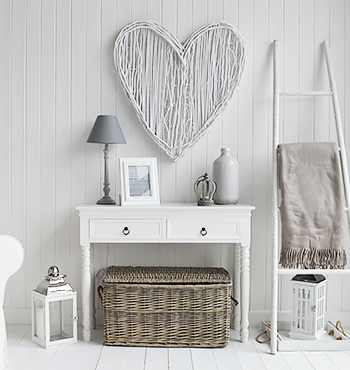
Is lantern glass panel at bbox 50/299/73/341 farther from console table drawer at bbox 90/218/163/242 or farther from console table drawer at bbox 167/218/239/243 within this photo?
console table drawer at bbox 167/218/239/243

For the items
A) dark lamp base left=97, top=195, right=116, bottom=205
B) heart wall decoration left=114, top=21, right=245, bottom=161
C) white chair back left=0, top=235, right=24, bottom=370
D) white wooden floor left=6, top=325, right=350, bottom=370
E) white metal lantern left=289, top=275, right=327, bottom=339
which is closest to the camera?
white chair back left=0, top=235, right=24, bottom=370

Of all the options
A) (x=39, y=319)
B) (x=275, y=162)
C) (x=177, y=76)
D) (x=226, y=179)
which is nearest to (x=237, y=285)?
(x=226, y=179)

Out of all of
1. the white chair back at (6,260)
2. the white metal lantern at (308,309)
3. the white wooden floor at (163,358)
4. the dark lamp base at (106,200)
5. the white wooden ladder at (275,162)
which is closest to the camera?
the white chair back at (6,260)

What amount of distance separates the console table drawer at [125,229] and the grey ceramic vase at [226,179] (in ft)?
1.32

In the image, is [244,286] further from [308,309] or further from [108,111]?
[108,111]

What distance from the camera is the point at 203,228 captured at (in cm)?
255

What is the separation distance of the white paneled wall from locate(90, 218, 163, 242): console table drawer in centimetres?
36

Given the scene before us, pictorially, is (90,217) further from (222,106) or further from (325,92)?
(325,92)

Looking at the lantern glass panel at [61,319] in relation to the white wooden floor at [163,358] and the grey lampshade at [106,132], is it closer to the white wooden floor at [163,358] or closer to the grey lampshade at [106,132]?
the white wooden floor at [163,358]

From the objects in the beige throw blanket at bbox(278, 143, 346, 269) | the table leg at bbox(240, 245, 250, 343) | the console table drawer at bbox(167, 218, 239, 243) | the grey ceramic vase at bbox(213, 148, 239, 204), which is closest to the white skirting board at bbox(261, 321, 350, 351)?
the table leg at bbox(240, 245, 250, 343)

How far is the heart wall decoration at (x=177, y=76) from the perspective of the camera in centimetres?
282

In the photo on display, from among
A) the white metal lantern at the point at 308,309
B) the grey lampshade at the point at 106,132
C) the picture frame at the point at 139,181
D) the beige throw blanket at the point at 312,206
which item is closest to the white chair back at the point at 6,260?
the picture frame at the point at 139,181

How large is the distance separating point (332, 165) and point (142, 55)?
4.29ft

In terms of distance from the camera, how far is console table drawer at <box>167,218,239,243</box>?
2557 mm
